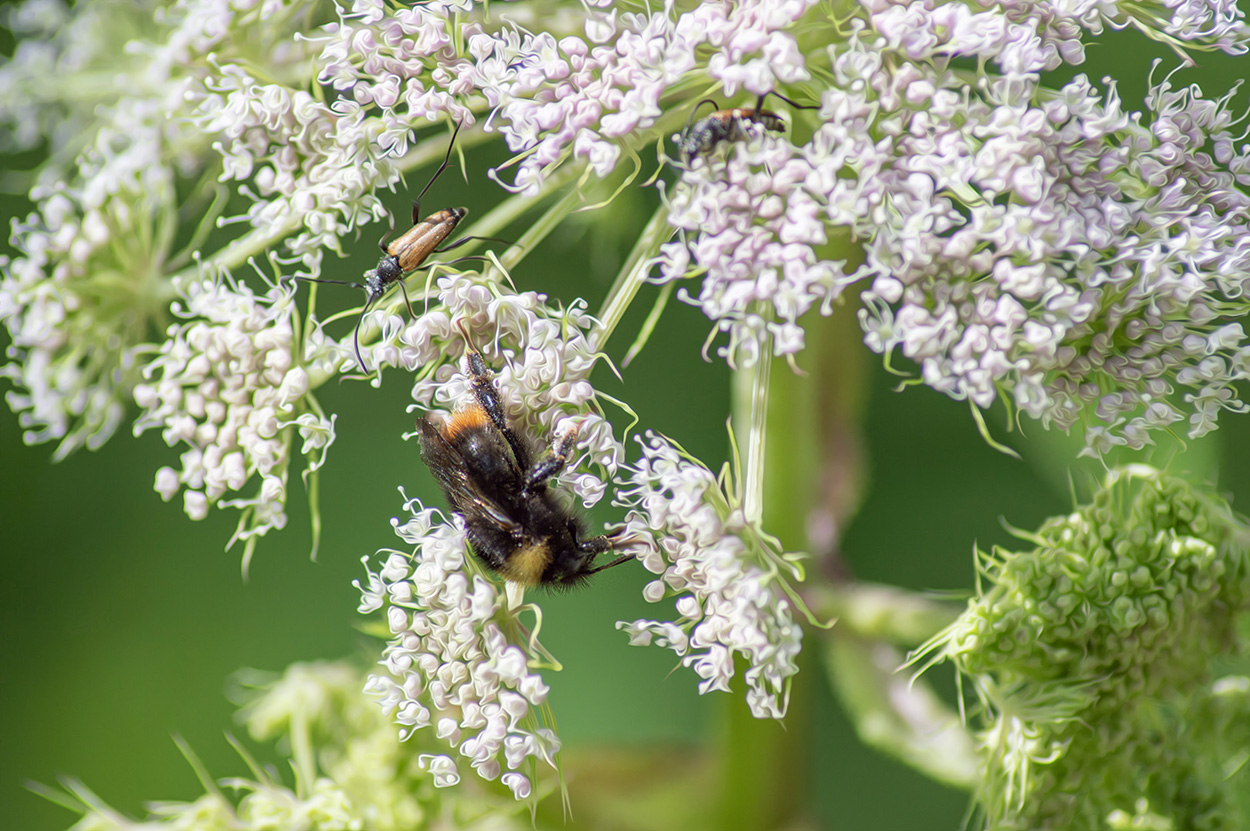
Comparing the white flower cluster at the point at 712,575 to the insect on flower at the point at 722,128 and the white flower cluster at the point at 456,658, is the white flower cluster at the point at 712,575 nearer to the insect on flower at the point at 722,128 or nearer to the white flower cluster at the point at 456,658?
the white flower cluster at the point at 456,658

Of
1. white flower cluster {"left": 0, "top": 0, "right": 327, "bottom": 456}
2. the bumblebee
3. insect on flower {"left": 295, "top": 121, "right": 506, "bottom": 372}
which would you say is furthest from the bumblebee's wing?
white flower cluster {"left": 0, "top": 0, "right": 327, "bottom": 456}

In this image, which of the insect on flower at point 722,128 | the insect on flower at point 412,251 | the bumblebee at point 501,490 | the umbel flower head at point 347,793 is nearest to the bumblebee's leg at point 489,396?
the bumblebee at point 501,490

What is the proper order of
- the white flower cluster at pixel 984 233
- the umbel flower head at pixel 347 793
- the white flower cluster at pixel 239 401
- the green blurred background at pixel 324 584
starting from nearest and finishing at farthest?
the white flower cluster at pixel 984 233 → the white flower cluster at pixel 239 401 → the umbel flower head at pixel 347 793 → the green blurred background at pixel 324 584

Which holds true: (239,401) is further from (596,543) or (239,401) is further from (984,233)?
(984,233)

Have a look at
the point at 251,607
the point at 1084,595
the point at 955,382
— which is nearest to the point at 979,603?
the point at 1084,595

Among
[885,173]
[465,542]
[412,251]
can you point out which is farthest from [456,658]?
[885,173]

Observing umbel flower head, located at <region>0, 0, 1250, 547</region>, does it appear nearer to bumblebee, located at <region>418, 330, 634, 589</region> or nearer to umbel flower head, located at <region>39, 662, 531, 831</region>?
bumblebee, located at <region>418, 330, 634, 589</region>

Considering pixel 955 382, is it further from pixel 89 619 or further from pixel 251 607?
pixel 89 619
